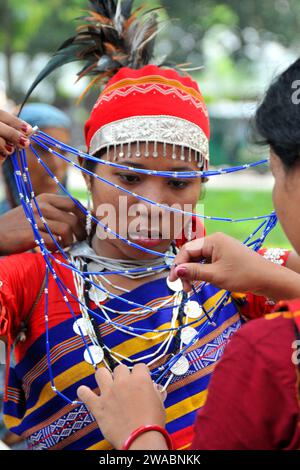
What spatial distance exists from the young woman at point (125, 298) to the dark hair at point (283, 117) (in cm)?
74

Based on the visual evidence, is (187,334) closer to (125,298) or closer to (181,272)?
(125,298)

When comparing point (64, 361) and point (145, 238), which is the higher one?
point (145, 238)

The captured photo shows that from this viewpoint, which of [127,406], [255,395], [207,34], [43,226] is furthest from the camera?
[207,34]

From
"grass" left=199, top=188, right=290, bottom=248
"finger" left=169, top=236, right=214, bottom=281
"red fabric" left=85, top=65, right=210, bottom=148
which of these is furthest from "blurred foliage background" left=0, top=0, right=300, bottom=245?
"finger" left=169, top=236, right=214, bottom=281

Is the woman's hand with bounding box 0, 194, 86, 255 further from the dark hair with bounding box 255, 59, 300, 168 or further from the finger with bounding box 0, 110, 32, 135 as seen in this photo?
the dark hair with bounding box 255, 59, 300, 168

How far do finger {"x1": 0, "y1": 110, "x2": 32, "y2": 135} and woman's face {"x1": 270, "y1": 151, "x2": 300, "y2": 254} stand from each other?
85 cm

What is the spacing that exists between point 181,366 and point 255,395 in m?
0.92

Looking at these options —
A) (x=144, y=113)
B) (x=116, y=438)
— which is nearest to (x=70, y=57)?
(x=144, y=113)

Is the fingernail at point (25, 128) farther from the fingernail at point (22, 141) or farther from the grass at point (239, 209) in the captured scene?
the grass at point (239, 209)

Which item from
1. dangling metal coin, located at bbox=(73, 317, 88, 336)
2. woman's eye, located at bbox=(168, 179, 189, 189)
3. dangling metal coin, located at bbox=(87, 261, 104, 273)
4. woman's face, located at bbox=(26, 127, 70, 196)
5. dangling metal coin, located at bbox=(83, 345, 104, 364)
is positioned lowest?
dangling metal coin, located at bbox=(83, 345, 104, 364)

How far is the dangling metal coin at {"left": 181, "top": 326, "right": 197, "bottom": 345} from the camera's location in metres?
2.22

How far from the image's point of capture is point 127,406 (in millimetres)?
1588

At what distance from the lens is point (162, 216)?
2248 millimetres

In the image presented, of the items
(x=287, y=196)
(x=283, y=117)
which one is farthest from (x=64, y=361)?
(x=283, y=117)
